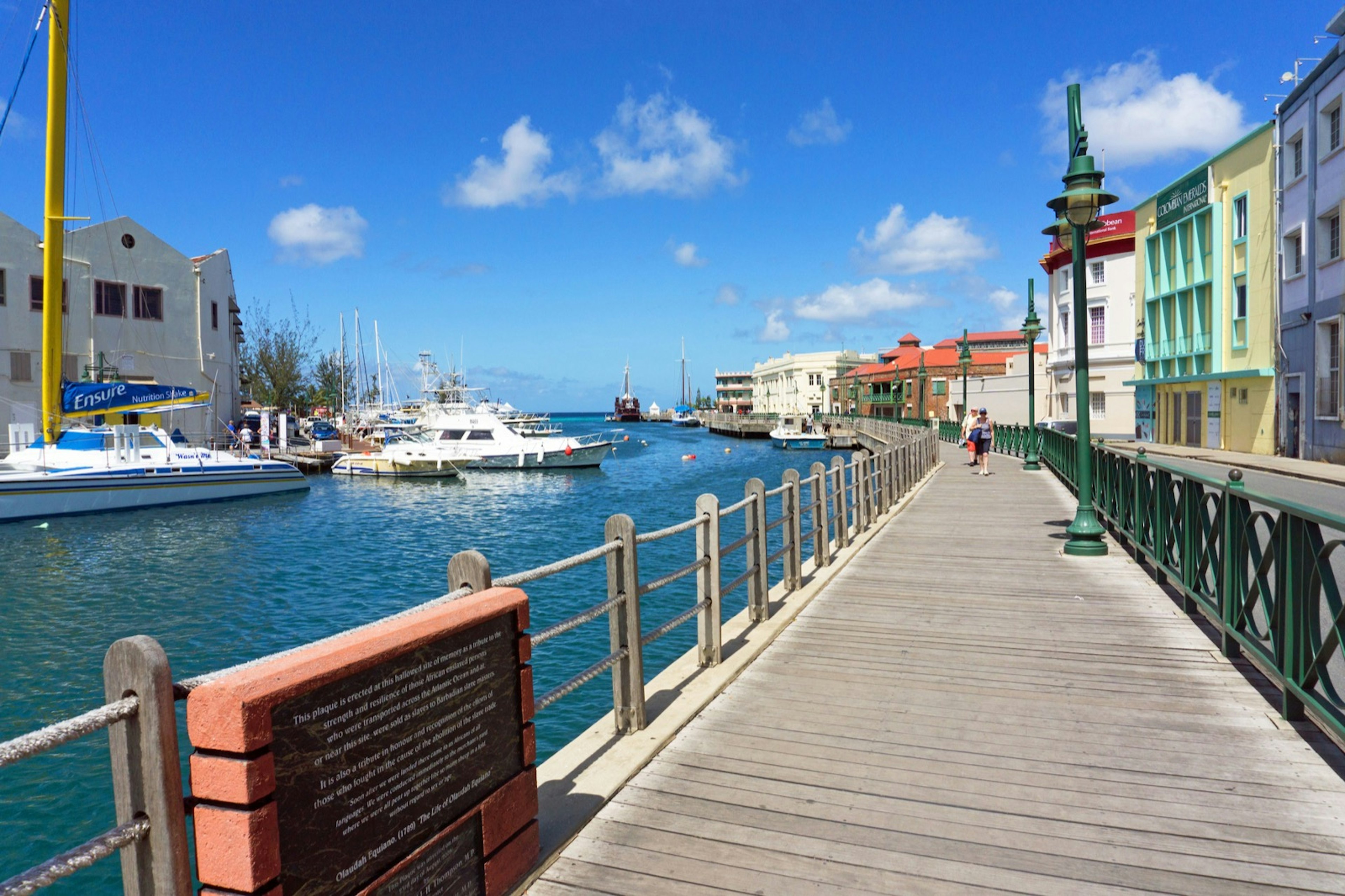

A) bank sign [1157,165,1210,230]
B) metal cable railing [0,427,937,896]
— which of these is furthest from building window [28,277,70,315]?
bank sign [1157,165,1210,230]

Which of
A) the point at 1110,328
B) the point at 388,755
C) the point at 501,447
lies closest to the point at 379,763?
the point at 388,755

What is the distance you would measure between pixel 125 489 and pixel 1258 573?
34348 mm

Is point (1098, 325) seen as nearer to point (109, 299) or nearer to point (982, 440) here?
point (982, 440)

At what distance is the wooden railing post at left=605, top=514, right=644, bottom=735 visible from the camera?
5.25 m

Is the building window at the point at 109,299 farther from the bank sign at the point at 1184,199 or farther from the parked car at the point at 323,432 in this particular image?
the bank sign at the point at 1184,199

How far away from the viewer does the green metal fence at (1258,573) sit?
15.3 ft

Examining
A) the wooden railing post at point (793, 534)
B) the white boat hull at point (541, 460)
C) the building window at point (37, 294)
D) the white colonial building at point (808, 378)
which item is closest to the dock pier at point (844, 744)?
the wooden railing post at point (793, 534)

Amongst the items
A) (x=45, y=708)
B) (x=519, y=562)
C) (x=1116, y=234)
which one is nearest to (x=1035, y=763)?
(x=45, y=708)

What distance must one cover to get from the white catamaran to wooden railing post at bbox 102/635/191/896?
3069 centimetres

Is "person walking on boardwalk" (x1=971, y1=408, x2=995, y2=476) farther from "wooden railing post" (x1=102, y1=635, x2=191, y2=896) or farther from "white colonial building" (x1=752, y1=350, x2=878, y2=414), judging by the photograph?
"white colonial building" (x1=752, y1=350, x2=878, y2=414)

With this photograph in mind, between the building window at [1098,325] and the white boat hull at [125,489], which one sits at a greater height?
the building window at [1098,325]

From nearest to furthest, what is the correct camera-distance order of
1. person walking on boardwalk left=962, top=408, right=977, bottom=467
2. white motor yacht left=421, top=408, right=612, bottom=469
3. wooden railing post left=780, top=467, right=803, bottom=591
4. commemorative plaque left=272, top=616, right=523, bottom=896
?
1. commemorative plaque left=272, top=616, right=523, bottom=896
2. wooden railing post left=780, top=467, right=803, bottom=591
3. person walking on boardwalk left=962, top=408, right=977, bottom=467
4. white motor yacht left=421, top=408, right=612, bottom=469

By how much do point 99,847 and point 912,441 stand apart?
22.1m

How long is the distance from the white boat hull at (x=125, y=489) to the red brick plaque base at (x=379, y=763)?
32.0 metres
